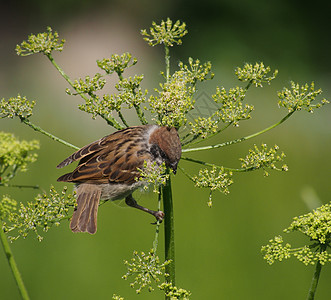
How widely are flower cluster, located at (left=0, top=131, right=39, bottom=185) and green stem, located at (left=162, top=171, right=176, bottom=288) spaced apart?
0.49 metres

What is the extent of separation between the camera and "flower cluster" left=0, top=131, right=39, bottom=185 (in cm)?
225

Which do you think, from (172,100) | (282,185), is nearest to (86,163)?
(172,100)

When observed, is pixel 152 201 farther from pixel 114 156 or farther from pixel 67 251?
pixel 114 156

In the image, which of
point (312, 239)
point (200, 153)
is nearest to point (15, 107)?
point (312, 239)

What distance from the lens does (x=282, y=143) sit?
24.6 ft

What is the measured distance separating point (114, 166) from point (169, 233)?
695 mm

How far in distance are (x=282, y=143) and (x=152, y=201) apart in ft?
7.26

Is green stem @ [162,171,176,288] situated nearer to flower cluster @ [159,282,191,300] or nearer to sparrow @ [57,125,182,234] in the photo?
flower cluster @ [159,282,191,300]

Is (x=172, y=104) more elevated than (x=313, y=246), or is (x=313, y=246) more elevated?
(x=172, y=104)

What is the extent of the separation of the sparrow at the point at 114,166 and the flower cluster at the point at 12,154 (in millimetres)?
329

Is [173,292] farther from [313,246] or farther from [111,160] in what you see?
[111,160]

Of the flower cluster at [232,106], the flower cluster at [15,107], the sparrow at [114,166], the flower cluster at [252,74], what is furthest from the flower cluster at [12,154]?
the flower cluster at [252,74]

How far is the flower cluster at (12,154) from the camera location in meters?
2.25

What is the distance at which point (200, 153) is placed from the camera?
23.6 feet
